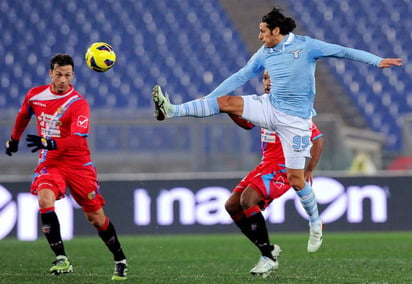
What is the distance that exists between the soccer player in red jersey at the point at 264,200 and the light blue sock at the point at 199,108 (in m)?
0.71

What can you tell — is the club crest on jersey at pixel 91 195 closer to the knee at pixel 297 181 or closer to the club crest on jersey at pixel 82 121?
the club crest on jersey at pixel 82 121

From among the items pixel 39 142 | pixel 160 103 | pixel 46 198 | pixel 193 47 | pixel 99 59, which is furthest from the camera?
pixel 193 47

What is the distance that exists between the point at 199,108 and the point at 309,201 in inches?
61.5

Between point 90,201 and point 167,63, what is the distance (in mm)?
10542

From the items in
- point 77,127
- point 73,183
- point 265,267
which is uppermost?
point 77,127

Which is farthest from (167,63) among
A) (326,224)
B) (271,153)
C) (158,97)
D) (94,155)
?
(158,97)

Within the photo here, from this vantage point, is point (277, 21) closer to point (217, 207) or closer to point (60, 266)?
point (60, 266)

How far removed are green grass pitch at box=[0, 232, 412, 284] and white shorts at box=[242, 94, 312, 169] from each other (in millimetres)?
972

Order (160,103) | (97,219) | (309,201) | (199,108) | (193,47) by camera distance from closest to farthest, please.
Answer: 1. (160,103)
2. (199,108)
3. (97,219)
4. (309,201)
5. (193,47)

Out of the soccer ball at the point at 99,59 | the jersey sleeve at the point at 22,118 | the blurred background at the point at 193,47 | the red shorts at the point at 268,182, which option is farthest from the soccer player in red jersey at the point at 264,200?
the blurred background at the point at 193,47

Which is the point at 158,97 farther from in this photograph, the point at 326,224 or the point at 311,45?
the point at 326,224

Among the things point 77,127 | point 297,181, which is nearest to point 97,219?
→ point 77,127

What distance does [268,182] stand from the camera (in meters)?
7.44

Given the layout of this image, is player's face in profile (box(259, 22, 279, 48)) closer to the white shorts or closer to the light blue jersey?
the light blue jersey
